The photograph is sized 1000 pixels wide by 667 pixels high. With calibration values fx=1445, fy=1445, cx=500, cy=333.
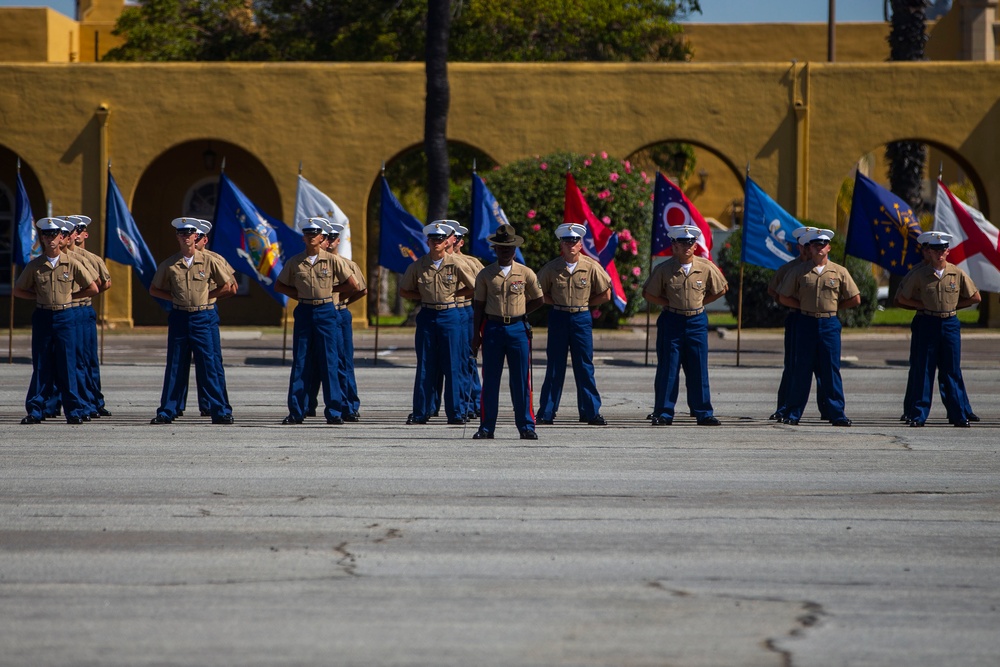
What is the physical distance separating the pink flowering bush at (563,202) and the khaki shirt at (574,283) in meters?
13.6

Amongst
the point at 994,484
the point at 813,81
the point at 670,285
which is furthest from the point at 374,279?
the point at 994,484

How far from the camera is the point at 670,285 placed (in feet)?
47.6

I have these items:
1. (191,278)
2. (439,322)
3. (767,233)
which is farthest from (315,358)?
(767,233)

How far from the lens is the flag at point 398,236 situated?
2178 centimetres

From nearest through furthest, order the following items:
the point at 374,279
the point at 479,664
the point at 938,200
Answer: the point at 479,664 → the point at 938,200 → the point at 374,279

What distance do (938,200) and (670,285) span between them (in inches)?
247

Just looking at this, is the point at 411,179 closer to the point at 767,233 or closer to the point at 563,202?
the point at 563,202

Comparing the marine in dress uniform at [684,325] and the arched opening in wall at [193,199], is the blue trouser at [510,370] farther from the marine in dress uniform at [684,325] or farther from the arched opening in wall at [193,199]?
the arched opening in wall at [193,199]

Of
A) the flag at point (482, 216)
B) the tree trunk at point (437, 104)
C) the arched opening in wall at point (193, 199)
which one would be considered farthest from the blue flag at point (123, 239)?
the arched opening in wall at point (193, 199)

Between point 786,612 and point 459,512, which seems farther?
point 459,512

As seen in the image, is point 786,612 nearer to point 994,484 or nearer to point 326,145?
point 994,484

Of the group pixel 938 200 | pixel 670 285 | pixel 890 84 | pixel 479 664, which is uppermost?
pixel 890 84

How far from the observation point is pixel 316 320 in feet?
47.0

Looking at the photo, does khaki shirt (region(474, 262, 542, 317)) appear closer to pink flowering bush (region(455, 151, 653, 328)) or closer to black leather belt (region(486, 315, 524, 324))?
black leather belt (region(486, 315, 524, 324))
